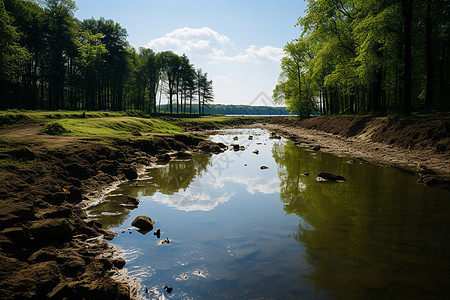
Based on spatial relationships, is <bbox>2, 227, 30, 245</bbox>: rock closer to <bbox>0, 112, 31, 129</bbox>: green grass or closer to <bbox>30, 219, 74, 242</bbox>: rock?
<bbox>30, 219, 74, 242</bbox>: rock

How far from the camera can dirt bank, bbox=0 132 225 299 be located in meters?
3.39

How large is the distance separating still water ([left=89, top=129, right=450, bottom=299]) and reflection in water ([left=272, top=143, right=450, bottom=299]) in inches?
0.7

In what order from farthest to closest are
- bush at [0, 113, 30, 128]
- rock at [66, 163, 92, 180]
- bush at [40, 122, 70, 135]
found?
bush at [0, 113, 30, 128] < bush at [40, 122, 70, 135] < rock at [66, 163, 92, 180]

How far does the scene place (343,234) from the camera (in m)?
5.30

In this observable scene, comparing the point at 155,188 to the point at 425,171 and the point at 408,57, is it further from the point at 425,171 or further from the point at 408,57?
the point at 408,57

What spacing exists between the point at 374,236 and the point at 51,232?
6.53 m

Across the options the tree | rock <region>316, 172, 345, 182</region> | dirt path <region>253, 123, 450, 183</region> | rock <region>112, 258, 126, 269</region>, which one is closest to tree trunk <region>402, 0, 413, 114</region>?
dirt path <region>253, 123, 450, 183</region>

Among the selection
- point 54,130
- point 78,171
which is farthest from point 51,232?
point 54,130

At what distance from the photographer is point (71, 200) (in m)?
7.44

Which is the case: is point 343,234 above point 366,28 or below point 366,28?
below

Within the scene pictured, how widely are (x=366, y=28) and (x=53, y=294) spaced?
2372 centimetres

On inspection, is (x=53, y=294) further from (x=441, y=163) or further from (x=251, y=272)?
(x=441, y=163)

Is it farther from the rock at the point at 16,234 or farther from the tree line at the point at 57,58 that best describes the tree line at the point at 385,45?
the tree line at the point at 57,58

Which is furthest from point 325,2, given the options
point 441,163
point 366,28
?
point 441,163
